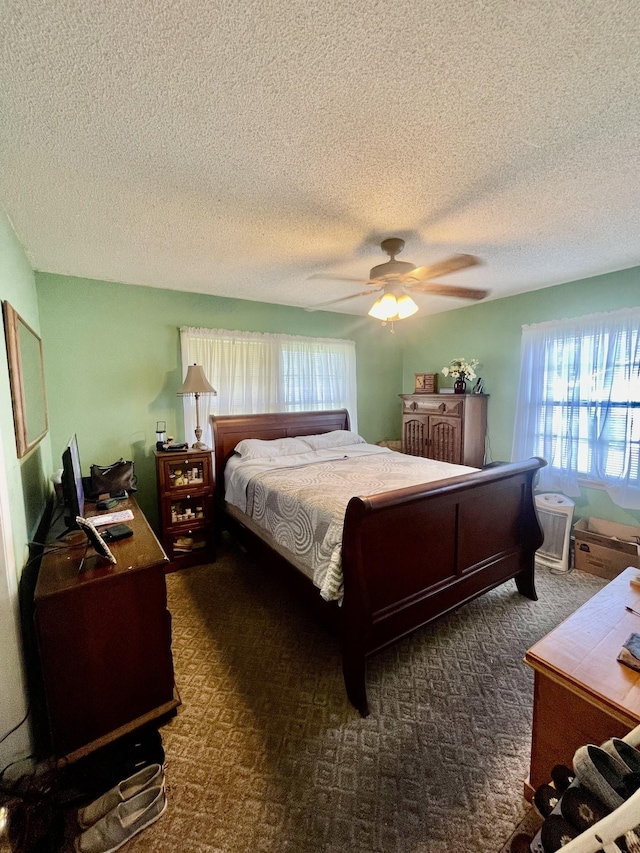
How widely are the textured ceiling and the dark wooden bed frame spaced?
4.91ft

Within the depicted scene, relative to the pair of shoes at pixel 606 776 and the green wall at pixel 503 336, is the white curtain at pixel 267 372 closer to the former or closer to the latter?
the green wall at pixel 503 336

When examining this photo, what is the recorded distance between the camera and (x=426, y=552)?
1.90m

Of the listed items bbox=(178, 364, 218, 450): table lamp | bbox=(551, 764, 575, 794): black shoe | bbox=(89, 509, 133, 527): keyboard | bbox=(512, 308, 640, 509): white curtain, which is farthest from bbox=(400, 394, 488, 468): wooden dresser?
bbox=(89, 509, 133, 527): keyboard

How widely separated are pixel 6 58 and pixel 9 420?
126 cm

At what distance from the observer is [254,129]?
50.4 inches

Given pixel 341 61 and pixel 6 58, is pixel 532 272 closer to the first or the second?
pixel 341 61

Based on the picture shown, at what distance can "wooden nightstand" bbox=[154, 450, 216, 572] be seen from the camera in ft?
9.66

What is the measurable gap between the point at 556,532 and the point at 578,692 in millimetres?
2345

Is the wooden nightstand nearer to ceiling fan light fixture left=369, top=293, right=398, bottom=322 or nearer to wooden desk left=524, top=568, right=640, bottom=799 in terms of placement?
ceiling fan light fixture left=369, top=293, right=398, bottom=322

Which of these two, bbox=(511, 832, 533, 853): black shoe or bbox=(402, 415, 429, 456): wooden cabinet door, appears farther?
bbox=(402, 415, 429, 456): wooden cabinet door

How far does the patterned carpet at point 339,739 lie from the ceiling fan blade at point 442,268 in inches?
89.8

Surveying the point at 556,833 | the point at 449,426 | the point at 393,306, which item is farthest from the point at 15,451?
the point at 449,426

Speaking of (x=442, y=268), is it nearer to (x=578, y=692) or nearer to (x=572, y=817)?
(x=578, y=692)

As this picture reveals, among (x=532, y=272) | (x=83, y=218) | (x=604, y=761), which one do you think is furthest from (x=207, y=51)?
(x=532, y=272)
